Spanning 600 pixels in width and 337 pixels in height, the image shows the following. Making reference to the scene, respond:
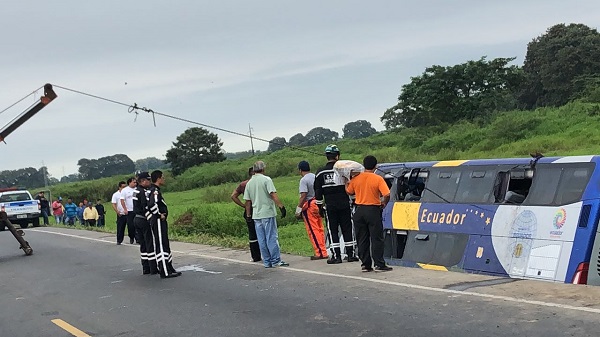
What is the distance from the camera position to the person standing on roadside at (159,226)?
11.5m

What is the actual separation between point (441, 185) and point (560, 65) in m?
49.6

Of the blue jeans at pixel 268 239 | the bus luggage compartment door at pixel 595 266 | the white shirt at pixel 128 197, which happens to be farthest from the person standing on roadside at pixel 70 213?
the bus luggage compartment door at pixel 595 266

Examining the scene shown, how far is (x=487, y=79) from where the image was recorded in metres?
50.1

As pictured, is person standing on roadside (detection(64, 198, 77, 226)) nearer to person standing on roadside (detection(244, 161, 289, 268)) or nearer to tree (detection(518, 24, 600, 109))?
person standing on roadside (detection(244, 161, 289, 268))

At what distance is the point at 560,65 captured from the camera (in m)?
55.6

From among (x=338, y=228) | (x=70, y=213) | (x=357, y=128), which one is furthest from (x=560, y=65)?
(x=357, y=128)

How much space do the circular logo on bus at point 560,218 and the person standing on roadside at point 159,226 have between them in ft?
20.5

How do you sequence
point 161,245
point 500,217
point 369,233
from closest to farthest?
1. point 500,217
2. point 369,233
3. point 161,245

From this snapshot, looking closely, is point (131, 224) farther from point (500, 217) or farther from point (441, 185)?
point (500, 217)

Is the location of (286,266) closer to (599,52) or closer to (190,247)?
(190,247)

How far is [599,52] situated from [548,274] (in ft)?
164

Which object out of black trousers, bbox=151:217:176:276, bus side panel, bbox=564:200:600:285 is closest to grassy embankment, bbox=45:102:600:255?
black trousers, bbox=151:217:176:276

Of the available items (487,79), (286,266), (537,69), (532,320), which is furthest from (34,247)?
(537,69)

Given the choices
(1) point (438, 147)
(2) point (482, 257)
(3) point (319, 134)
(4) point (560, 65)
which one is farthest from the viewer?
(3) point (319, 134)
